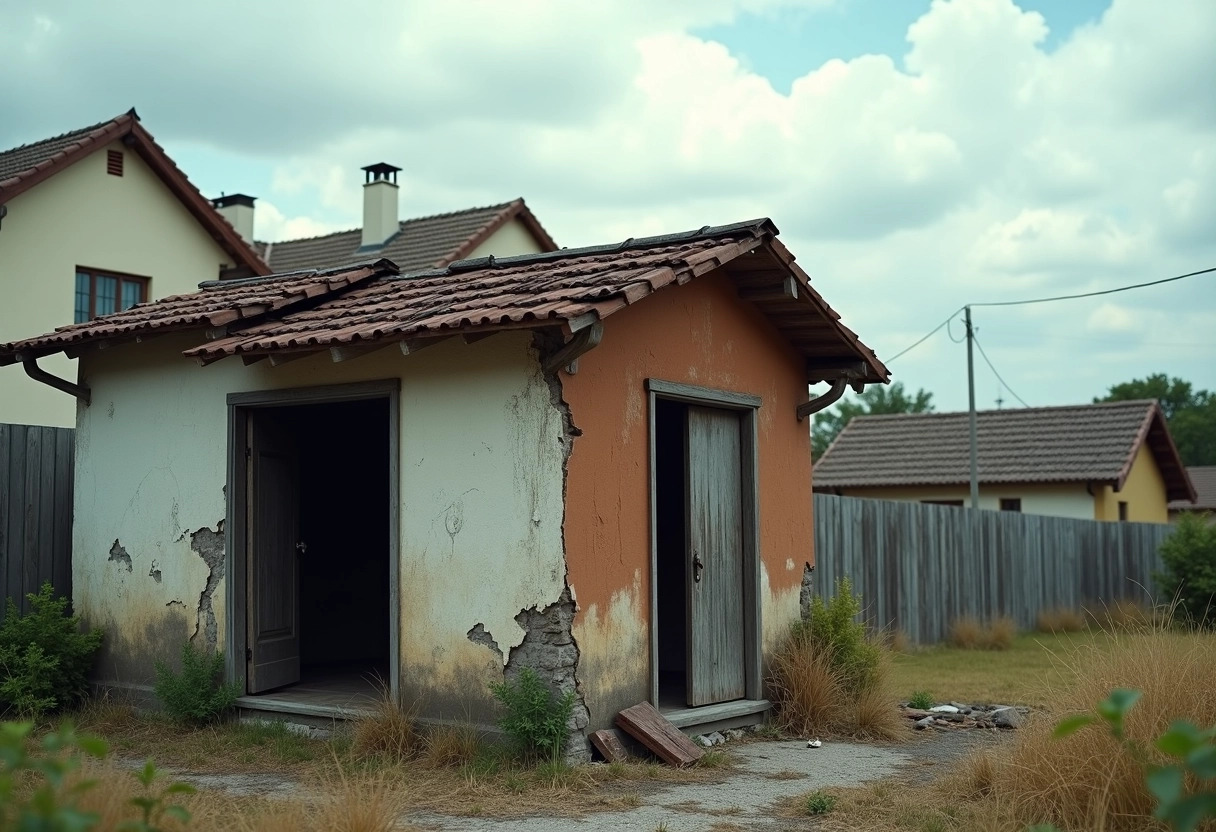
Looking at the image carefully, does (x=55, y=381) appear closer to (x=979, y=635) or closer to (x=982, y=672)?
(x=982, y=672)

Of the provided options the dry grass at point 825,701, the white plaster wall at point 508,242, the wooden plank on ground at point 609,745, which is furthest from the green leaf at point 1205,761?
the white plaster wall at point 508,242

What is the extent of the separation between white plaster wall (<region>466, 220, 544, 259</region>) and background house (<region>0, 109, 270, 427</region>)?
210 inches

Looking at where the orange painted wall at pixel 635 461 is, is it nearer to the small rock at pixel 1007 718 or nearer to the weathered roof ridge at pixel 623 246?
the weathered roof ridge at pixel 623 246

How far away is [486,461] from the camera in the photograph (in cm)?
831

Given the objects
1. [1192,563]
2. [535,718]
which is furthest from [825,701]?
[1192,563]

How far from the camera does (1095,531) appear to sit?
22703 mm

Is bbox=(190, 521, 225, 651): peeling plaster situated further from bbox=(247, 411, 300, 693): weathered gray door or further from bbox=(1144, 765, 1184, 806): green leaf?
bbox=(1144, 765, 1184, 806): green leaf

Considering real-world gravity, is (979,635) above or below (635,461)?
below

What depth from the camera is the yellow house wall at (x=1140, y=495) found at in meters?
26.8

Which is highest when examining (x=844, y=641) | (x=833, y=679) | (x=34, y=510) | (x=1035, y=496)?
(x=1035, y=496)

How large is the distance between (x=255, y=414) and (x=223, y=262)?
1324cm

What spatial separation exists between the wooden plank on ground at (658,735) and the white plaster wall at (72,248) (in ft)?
44.5

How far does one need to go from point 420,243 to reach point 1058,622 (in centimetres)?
1451

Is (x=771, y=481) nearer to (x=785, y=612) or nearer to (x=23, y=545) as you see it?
(x=785, y=612)
